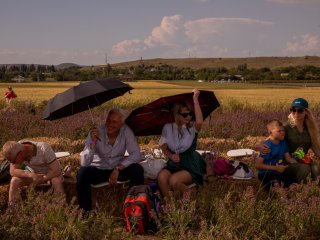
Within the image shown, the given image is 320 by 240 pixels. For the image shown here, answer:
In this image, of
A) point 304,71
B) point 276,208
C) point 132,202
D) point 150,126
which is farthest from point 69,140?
point 304,71

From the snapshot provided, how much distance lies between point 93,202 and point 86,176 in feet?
1.82

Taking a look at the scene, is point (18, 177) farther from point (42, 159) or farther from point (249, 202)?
point (249, 202)

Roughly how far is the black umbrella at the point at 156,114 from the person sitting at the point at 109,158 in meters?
0.31

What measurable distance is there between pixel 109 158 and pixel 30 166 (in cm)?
89

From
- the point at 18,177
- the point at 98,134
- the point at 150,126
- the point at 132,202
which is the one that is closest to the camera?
the point at 132,202

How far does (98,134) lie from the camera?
16.7ft

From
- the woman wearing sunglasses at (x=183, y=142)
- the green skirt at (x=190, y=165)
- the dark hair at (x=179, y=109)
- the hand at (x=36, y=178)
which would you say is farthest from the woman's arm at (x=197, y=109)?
Answer: the hand at (x=36, y=178)

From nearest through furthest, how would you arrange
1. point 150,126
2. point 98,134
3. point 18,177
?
1. point 18,177
2. point 98,134
3. point 150,126

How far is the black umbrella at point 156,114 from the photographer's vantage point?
533 cm

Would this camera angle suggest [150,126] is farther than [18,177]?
Yes

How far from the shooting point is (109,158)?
5168 mm

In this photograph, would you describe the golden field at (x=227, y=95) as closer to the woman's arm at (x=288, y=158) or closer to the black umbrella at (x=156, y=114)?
the black umbrella at (x=156, y=114)

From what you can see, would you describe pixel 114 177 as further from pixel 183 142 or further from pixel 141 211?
pixel 183 142

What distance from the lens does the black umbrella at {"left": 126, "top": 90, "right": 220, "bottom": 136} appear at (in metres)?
5.33
